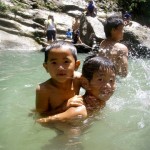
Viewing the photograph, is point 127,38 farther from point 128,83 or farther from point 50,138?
point 50,138

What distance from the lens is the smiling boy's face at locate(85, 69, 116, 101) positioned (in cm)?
365

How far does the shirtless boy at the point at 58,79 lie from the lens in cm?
348

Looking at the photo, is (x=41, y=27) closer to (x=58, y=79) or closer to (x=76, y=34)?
(x=76, y=34)

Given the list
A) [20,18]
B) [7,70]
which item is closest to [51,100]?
[7,70]

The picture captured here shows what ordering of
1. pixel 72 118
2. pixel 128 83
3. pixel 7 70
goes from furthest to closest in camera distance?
pixel 7 70 → pixel 128 83 → pixel 72 118

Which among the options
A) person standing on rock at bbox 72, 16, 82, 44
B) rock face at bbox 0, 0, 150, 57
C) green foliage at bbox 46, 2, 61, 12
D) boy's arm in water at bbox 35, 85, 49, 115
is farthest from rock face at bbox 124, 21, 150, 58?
boy's arm in water at bbox 35, 85, 49, 115

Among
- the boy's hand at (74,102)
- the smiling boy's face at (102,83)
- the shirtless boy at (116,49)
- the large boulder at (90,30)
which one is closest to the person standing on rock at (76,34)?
the large boulder at (90,30)

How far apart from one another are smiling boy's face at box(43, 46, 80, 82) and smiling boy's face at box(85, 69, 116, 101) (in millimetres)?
306

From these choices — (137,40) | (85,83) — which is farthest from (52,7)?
(85,83)

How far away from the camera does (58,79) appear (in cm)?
357

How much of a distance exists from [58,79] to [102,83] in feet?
1.53

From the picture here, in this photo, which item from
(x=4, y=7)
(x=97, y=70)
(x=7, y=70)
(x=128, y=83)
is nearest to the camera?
(x=97, y=70)

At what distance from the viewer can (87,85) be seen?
3.76 metres

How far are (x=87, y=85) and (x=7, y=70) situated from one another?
4.76 meters
